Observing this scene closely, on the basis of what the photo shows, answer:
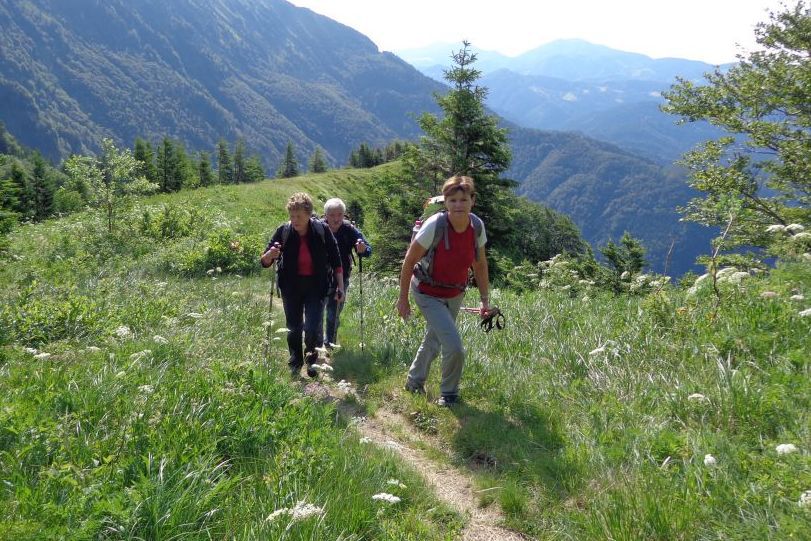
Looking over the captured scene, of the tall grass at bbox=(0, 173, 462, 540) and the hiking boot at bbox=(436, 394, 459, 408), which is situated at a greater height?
the tall grass at bbox=(0, 173, 462, 540)

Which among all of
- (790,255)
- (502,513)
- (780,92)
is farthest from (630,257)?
(502,513)

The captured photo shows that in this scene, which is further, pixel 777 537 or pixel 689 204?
pixel 689 204

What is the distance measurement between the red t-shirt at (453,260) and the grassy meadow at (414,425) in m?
1.26

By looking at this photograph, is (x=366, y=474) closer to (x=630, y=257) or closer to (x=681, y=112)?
(x=681, y=112)

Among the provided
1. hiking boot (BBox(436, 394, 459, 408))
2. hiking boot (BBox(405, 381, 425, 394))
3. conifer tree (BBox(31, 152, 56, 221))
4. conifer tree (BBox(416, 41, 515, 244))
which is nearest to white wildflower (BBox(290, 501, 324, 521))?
hiking boot (BBox(436, 394, 459, 408))

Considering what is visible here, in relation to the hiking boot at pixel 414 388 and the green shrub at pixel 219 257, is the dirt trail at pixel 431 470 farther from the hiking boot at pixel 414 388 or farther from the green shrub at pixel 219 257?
the green shrub at pixel 219 257

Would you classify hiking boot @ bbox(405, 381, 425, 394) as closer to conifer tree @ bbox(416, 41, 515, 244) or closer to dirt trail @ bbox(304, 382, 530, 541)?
dirt trail @ bbox(304, 382, 530, 541)

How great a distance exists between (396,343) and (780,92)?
16.3 m

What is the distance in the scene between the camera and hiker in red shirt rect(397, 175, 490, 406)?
4.83 meters

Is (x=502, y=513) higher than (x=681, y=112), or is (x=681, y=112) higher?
(x=681, y=112)

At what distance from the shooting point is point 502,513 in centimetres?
362

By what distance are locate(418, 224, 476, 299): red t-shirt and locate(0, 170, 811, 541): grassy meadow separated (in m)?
1.26

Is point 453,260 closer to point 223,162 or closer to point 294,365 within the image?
point 294,365

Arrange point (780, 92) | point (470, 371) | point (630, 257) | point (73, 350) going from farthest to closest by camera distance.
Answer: point (630, 257) → point (780, 92) → point (470, 371) → point (73, 350)
